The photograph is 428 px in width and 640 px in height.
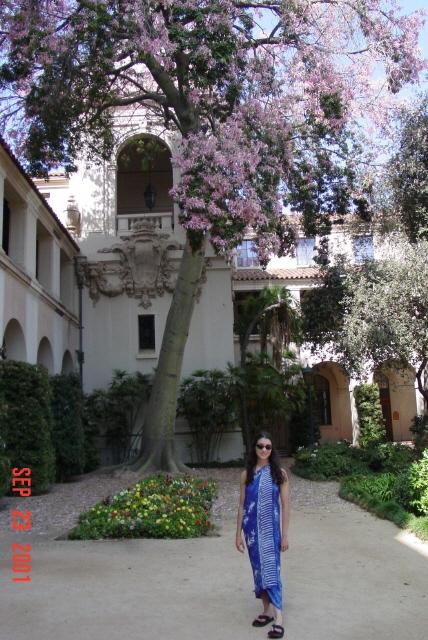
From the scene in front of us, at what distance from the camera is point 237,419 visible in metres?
18.9

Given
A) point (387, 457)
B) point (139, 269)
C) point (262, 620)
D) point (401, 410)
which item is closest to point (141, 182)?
point (139, 269)

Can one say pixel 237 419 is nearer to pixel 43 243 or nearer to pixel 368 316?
pixel 368 316

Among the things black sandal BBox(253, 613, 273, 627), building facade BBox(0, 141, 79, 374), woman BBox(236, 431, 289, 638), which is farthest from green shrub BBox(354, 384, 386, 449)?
black sandal BBox(253, 613, 273, 627)

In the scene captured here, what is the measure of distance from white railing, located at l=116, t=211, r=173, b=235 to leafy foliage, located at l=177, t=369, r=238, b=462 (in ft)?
16.9

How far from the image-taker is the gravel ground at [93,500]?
31.5 ft

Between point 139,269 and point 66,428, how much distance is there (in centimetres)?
680

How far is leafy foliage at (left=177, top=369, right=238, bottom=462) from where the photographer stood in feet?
59.9

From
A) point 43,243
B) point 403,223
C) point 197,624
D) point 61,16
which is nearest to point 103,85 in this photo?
point 61,16

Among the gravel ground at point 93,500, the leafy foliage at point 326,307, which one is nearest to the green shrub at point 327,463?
the gravel ground at point 93,500

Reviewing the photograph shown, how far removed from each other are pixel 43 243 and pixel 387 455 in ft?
35.6

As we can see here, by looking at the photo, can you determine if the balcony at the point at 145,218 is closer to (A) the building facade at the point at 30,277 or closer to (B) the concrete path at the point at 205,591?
(A) the building facade at the point at 30,277

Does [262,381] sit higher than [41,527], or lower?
higher

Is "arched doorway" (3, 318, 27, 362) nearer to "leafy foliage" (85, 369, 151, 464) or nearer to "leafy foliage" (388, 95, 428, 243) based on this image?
"leafy foliage" (85, 369, 151, 464)

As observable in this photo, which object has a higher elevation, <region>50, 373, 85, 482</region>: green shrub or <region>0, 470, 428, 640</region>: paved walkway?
<region>50, 373, 85, 482</region>: green shrub
